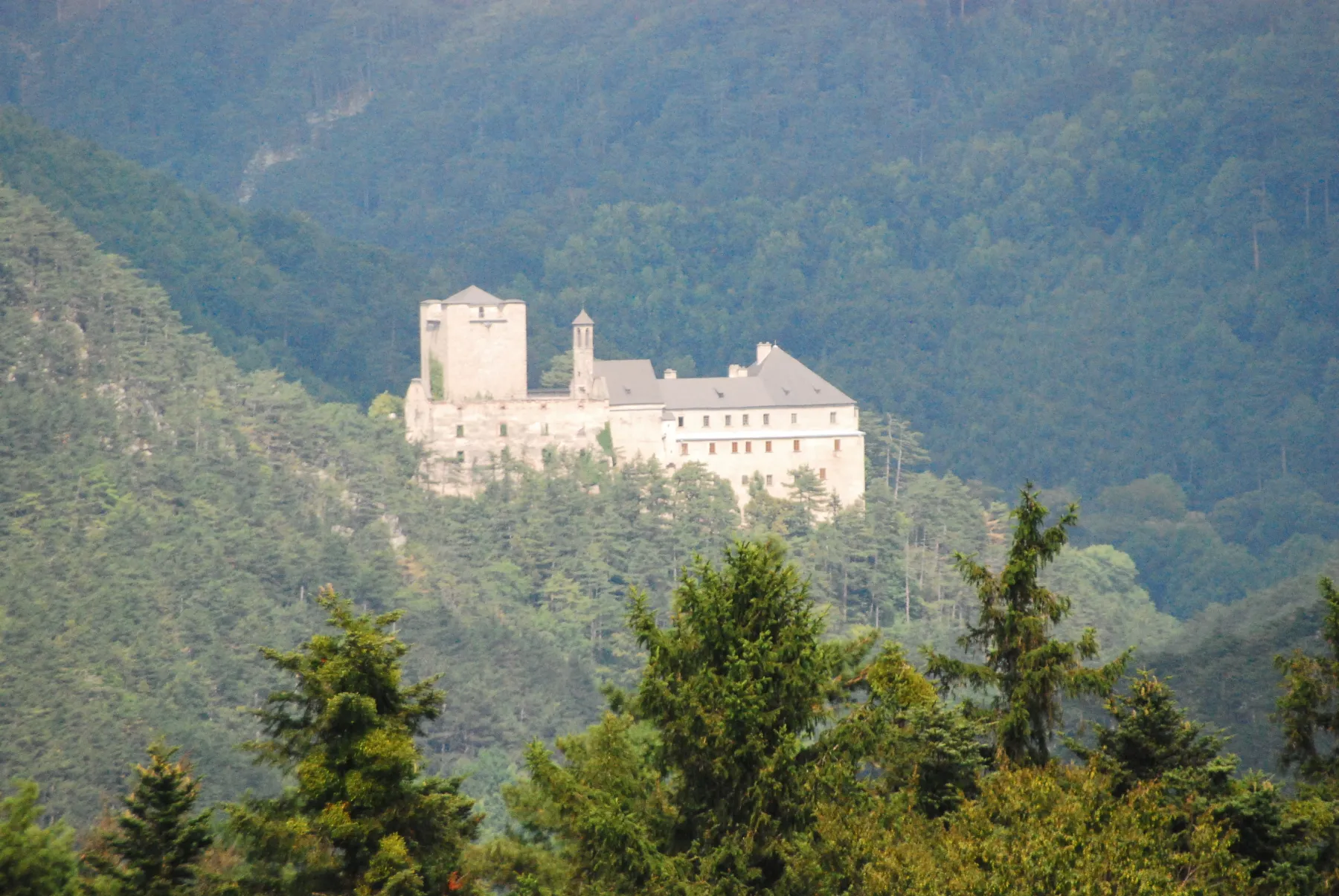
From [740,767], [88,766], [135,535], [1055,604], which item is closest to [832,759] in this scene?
[740,767]

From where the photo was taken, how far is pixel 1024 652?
21.7 metres

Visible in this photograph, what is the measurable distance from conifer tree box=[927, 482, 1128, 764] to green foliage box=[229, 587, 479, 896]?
5171 millimetres

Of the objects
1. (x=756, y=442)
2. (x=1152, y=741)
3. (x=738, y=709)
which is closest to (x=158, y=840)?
(x=738, y=709)

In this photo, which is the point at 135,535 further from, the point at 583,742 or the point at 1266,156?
the point at 1266,156

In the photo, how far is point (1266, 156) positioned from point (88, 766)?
10863cm

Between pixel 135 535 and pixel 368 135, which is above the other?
pixel 368 135

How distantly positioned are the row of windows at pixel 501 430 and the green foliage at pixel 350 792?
5182 cm

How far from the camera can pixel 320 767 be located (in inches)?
798

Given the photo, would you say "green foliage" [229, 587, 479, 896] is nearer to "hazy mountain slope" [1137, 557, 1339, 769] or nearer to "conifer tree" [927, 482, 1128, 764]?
"conifer tree" [927, 482, 1128, 764]

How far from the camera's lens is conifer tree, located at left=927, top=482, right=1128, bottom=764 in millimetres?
21438

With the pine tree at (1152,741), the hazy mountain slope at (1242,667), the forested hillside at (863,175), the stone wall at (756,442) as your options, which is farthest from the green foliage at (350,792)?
the forested hillside at (863,175)

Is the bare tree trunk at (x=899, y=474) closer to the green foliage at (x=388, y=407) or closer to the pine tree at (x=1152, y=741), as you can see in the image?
the green foliage at (x=388, y=407)

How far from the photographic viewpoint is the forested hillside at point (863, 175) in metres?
133

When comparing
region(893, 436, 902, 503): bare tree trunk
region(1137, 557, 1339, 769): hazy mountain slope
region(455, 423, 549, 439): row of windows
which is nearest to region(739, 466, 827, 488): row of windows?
region(455, 423, 549, 439): row of windows
